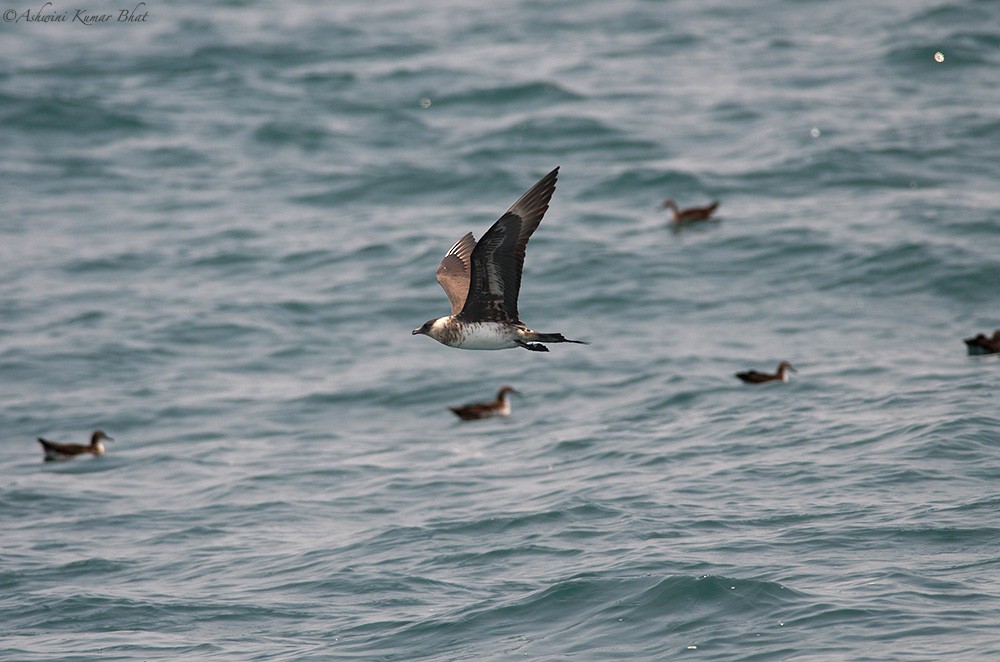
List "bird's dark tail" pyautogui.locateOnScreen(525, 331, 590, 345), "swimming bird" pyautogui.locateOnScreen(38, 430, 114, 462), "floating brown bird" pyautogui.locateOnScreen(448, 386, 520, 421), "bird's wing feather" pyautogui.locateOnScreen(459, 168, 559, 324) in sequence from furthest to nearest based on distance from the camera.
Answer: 1. "floating brown bird" pyautogui.locateOnScreen(448, 386, 520, 421)
2. "swimming bird" pyautogui.locateOnScreen(38, 430, 114, 462)
3. "bird's dark tail" pyautogui.locateOnScreen(525, 331, 590, 345)
4. "bird's wing feather" pyautogui.locateOnScreen(459, 168, 559, 324)

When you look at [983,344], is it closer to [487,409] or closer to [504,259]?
[487,409]

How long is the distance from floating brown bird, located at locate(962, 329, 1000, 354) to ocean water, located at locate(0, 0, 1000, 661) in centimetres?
45

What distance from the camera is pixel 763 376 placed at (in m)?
13.8

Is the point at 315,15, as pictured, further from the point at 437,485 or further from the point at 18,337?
the point at 437,485

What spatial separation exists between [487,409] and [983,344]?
5.17 metres

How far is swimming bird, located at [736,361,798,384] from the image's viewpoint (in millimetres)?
13797

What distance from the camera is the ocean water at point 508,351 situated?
9719 millimetres

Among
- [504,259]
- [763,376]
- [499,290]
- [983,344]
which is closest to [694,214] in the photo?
[763,376]

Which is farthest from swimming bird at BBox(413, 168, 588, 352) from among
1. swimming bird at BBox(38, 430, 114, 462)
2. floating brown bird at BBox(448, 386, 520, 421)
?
swimming bird at BBox(38, 430, 114, 462)

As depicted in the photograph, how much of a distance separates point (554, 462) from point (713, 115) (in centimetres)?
1125

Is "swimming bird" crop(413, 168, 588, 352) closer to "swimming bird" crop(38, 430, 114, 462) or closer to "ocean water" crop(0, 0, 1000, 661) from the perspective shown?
"ocean water" crop(0, 0, 1000, 661)

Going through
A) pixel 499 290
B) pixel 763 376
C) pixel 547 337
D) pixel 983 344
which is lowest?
pixel 763 376

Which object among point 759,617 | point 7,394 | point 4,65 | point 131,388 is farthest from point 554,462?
point 4,65

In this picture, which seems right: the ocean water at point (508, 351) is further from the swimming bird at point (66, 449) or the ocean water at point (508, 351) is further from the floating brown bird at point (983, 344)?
the floating brown bird at point (983, 344)
